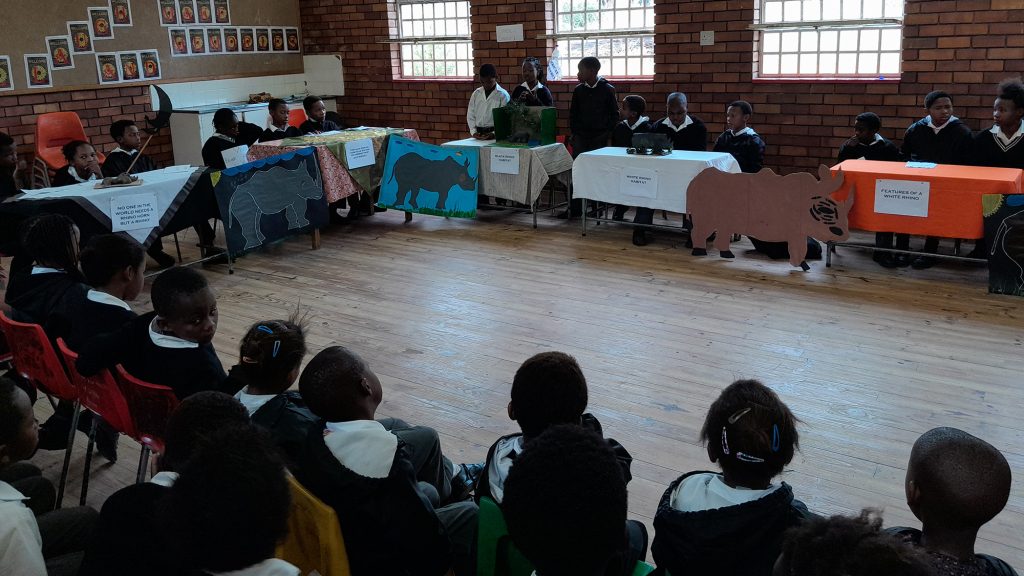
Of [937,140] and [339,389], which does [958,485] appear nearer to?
[339,389]

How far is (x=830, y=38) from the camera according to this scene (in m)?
6.73

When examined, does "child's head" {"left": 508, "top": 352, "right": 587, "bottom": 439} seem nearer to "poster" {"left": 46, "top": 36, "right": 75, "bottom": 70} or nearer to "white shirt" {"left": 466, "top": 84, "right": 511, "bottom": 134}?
"white shirt" {"left": 466, "top": 84, "right": 511, "bottom": 134}

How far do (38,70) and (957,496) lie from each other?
887 centimetres

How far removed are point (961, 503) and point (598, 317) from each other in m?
3.25

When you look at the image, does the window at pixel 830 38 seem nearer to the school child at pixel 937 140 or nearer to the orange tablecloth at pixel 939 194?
the school child at pixel 937 140

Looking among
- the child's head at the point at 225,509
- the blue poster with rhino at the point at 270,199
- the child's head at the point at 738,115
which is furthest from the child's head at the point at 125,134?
the child's head at the point at 225,509

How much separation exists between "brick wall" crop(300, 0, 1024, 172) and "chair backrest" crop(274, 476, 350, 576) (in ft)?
19.7

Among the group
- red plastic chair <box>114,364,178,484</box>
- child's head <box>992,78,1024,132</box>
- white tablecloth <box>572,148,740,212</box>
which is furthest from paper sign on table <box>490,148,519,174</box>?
red plastic chair <box>114,364,178,484</box>

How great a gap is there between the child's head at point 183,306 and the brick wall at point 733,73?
5.56 metres

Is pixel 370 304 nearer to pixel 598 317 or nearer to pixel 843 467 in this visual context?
pixel 598 317

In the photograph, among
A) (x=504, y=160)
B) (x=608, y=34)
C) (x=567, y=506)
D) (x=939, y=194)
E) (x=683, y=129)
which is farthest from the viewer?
(x=608, y=34)

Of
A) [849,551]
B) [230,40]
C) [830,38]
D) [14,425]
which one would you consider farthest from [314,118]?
[849,551]

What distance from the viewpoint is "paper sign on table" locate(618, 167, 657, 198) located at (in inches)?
241

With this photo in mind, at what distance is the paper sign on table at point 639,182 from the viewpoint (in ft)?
20.1
